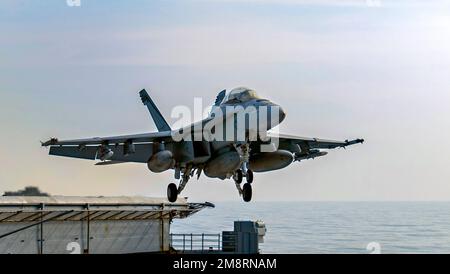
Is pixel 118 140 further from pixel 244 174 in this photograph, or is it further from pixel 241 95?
pixel 244 174

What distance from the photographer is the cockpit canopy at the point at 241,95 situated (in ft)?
129

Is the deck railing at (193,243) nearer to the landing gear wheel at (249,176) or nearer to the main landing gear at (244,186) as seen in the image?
the main landing gear at (244,186)

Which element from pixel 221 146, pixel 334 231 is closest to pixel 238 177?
pixel 221 146

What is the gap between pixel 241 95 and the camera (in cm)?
3966

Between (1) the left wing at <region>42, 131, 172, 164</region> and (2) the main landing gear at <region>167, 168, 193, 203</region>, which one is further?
(2) the main landing gear at <region>167, 168, 193, 203</region>

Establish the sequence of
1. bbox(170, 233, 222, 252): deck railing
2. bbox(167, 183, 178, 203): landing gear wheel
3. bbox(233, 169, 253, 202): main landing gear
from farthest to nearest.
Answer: bbox(170, 233, 222, 252): deck railing
bbox(167, 183, 178, 203): landing gear wheel
bbox(233, 169, 253, 202): main landing gear

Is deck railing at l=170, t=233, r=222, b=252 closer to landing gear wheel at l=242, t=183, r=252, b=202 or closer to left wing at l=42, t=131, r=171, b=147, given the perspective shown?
left wing at l=42, t=131, r=171, b=147

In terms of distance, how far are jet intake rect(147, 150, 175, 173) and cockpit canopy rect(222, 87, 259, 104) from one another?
14.8ft

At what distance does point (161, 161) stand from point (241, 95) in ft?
19.4

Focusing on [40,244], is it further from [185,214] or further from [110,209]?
[185,214]

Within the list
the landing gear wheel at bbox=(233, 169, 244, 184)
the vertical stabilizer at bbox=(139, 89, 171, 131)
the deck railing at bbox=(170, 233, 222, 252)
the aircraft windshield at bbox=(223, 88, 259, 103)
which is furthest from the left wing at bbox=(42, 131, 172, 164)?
the deck railing at bbox=(170, 233, 222, 252)

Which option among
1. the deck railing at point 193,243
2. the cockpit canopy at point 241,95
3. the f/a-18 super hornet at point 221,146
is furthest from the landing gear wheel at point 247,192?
the deck railing at point 193,243

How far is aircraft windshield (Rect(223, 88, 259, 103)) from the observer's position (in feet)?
129
